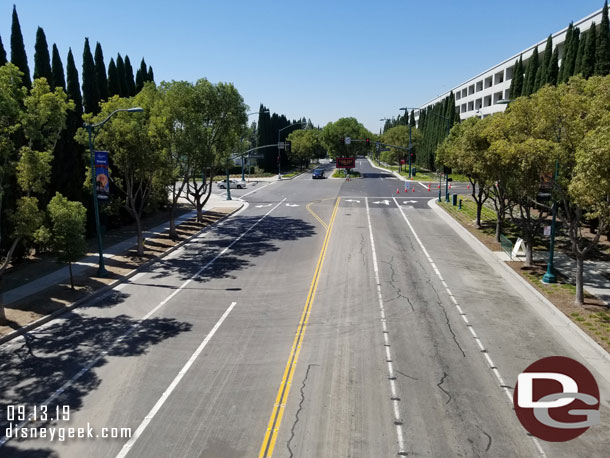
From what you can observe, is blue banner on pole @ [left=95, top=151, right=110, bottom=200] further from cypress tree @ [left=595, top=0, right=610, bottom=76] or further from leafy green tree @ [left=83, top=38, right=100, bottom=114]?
cypress tree @ [left=595, top=0, right=610, bottom=76]

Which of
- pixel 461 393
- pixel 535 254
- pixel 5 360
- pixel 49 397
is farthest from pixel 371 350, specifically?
pixel 535 254

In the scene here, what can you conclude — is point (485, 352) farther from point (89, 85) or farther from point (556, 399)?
point (89, 85)

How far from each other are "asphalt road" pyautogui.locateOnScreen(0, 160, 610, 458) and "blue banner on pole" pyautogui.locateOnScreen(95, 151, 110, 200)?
15.3 feet

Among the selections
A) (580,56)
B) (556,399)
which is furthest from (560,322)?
(580,56)

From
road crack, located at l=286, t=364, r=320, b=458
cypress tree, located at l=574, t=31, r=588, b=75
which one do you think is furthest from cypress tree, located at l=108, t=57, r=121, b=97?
cypress tree, located at l=574, t=31, r=588, b=75

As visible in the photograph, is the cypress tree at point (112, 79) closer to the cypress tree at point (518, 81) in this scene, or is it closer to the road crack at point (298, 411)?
the road crack at point (298, 411)

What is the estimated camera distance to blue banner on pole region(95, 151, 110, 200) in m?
22.0

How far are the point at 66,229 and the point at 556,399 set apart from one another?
18786mm

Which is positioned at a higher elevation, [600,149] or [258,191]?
[600,149]

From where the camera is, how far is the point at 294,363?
519 inches

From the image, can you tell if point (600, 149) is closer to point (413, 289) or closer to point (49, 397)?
point (413, 289)

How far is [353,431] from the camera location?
9930 millimetres

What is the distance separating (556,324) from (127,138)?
21.4 m

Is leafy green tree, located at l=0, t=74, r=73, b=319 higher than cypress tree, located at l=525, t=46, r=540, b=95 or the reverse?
the reverse
